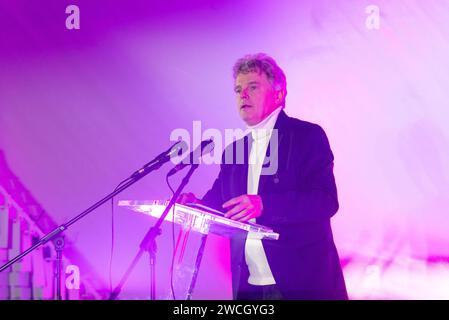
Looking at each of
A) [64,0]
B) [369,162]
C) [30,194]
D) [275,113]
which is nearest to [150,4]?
[64,0]

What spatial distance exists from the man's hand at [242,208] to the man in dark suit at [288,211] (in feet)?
0.46

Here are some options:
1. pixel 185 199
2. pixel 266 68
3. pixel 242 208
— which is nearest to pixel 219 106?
pixel 266 68

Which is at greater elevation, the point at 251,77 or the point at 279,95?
the point at 251,77

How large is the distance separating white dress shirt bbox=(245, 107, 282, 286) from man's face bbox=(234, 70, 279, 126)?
2.2 inches

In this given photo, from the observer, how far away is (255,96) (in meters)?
3.44

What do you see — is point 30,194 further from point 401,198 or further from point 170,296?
point 401,198

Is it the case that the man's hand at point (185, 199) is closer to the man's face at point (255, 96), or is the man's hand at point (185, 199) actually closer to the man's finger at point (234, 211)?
the man's finger at point (234, 211)

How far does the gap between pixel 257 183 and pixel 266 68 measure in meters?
0.75

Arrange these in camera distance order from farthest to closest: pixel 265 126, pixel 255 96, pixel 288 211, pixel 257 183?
pixel 255 96 → pixel 265 126 → pixel 257 183 → pixel 288 211

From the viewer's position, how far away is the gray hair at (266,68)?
3.47 metres

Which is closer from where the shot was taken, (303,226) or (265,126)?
(303,226)

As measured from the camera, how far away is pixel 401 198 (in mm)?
3578

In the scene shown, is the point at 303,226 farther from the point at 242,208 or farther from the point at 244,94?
the point at 244,94

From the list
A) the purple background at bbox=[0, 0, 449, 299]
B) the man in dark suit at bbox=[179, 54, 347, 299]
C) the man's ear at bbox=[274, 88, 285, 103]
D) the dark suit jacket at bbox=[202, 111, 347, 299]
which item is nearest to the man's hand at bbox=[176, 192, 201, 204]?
the man in dark suit at bbox=[179, 54, 347, 299]
